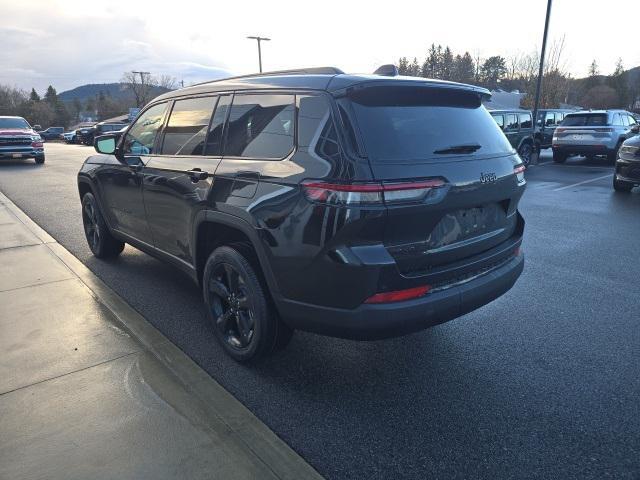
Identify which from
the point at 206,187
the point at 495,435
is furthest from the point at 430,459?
the point at 206,187

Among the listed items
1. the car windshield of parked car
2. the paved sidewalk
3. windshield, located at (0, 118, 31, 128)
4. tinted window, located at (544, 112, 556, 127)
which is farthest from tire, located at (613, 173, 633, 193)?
windshield, located at (0, 118, 31, 128)

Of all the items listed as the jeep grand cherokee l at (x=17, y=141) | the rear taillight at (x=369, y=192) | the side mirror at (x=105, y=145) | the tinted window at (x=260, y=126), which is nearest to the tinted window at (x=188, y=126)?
the tinted window at (x=260, y=126)

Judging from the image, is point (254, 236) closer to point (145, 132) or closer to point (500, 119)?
point (145, 132)

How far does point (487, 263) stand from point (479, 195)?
47 centimetres

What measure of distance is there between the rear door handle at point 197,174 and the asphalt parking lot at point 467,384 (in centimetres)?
119

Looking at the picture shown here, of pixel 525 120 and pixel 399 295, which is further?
pixel 525 120

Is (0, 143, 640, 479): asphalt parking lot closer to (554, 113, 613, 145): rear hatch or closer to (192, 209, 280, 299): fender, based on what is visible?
(192, 209, 280, 299): fender

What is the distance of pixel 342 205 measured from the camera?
2.33 m

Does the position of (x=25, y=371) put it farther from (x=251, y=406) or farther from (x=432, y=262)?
(x=432, y=262)

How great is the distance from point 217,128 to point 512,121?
13079mm

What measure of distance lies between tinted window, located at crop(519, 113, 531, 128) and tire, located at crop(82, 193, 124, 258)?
13255 millimetres

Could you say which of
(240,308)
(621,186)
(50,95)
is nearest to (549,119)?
(621,186)

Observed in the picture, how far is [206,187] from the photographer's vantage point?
3.19m

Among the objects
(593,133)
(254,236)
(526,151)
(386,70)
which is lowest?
(526,151)
